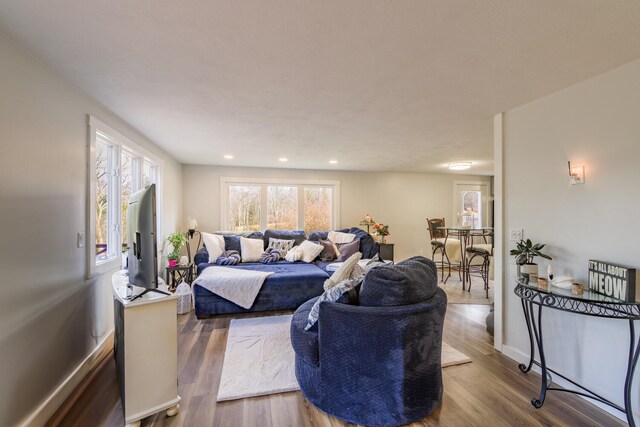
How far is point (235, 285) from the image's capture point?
11.7 ft

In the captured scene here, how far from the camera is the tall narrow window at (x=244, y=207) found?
19.3 feet

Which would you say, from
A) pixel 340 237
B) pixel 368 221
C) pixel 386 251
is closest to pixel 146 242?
pixel 340 237

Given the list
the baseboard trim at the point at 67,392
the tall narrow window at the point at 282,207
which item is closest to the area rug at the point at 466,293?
the tall narrow window at the point at 282,207

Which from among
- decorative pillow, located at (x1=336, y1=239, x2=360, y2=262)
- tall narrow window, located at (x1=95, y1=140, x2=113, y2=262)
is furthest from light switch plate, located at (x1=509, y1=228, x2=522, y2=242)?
tall narrow window, located at (x1=95, y1=140, x2=113, y2=262)

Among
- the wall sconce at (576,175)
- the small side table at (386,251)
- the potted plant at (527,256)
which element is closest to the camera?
the wall sconce at (576,175)

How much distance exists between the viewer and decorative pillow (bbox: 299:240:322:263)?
15.9 feet

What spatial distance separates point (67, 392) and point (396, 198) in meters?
6.23

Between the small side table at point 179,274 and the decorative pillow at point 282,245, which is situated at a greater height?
the decorative pillow at point 282,245

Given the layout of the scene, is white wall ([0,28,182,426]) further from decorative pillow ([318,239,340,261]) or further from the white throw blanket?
decorative pillow ([318,239,340,261])

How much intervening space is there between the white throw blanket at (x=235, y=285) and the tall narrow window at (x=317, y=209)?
2720 mm

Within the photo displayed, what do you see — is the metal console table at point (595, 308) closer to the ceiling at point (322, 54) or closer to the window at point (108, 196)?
the ceiling at point (322, 54)

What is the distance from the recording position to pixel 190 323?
11.0 feet

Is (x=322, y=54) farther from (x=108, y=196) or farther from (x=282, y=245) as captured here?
(x=282, y=245)

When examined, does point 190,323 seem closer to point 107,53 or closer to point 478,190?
point 107,53
